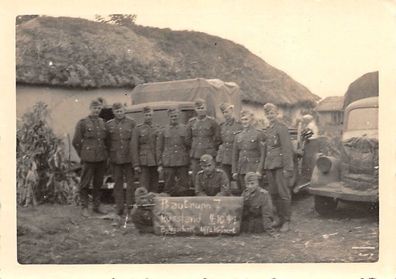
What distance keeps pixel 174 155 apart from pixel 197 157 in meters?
0.16

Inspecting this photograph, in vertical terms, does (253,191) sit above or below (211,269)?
above

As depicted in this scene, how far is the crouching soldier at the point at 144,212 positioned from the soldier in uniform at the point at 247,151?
51 cm

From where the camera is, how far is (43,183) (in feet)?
21.7

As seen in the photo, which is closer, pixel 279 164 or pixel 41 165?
pixel 279 164

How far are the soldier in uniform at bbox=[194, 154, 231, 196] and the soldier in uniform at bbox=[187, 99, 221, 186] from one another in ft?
0.34

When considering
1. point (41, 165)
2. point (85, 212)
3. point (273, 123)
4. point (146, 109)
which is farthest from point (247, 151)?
point (41, 165)

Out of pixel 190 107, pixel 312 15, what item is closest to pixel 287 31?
pixel 312 15

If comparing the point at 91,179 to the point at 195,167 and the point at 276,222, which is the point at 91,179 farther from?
the point at 276,222

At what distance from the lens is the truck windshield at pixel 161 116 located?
675 cm

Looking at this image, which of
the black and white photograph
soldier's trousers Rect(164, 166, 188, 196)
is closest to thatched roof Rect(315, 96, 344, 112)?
the black and white photograph

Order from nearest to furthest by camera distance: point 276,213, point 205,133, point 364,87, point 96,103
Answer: point 364,87 < point 276,213 < point 96,103 < point 205,133

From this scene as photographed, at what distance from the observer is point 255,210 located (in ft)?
21.3

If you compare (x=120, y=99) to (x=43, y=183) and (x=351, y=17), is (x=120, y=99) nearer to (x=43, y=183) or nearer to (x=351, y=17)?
(x=43, y=183)
